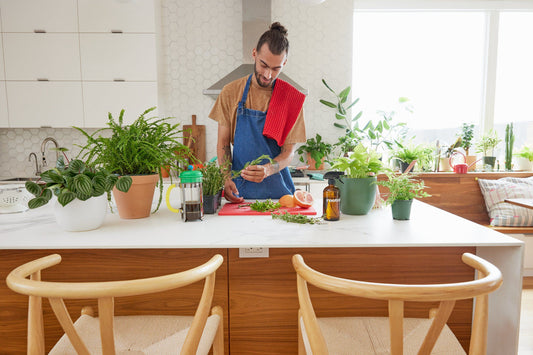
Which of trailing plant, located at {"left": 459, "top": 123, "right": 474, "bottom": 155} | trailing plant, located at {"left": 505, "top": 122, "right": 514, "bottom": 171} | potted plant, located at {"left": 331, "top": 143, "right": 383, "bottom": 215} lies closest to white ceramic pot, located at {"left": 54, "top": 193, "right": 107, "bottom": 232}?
potted plant, located at {"left": 331, "top": 143, "right": 383, "bottom": 215}

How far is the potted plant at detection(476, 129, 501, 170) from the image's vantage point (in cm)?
365

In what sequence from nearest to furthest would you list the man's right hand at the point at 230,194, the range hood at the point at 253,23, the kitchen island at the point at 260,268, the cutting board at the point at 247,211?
the kitchen island at the point at 260,268 < the cutting board at the point at 247,211 < the man's right hand at the point at 230,194 < the range hood at the point at 253,23

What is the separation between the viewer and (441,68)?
3.93 metres

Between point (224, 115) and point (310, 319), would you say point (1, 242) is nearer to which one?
point (310, 319)

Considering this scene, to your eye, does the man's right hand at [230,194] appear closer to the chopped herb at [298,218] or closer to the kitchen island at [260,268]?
the chopped herb at [298,218]

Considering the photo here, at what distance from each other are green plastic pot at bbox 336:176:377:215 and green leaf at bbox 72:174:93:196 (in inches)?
37.8

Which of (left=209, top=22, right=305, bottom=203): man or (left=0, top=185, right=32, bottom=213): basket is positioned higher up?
(left=209, top=22, right=305, bottom=203): man

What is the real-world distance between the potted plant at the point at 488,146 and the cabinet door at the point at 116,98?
11.7 ft

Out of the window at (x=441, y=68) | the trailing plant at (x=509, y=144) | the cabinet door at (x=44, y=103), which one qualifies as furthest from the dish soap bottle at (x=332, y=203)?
the trailing plant at (x=509, y=144)

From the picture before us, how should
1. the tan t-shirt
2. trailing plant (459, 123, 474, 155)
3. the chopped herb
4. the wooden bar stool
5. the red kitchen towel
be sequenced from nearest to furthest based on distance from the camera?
the wooden bar stool
the chopped herb
the red kitchen towel
the tan t-shirt
trailing plant (459, 123, 474, 155)

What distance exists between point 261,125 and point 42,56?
260 centimetres

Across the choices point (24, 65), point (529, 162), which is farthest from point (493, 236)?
point (24, 65)

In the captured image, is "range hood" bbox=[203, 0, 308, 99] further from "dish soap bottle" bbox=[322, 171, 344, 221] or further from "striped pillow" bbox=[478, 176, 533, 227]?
"dish soap bottle" bbox=[322, 171, 344, 221]

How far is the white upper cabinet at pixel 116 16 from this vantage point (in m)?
3.24
